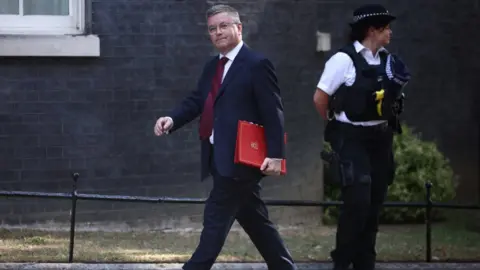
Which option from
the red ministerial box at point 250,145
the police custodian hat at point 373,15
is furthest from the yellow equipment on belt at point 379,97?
the red ministerial box at point 250,145

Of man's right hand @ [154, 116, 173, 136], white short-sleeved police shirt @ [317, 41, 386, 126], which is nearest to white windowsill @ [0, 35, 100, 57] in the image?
man's right hand @ [154, 116, 173, 136]

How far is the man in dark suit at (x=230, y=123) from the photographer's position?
541cm

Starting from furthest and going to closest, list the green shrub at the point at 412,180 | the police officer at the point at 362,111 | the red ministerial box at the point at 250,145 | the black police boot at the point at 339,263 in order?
the green shrub at the point at 412,180, the black police boot at the point at 339,263, the police officer at the point at 362,111, the red ministerial box at the point at 250,145

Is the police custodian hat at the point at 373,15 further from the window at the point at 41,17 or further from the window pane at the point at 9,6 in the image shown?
the window pane at the point at 9,6

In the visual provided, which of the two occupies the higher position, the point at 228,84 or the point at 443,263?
the point at 228,84

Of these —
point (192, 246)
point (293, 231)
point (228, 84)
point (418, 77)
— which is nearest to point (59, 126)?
point (192, 246)

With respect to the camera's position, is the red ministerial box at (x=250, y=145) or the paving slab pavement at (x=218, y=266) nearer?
the red ministerial box at (x=250, y=145)

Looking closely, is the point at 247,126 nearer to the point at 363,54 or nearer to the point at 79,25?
the point at 363,54

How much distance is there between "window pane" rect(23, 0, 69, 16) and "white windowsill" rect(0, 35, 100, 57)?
28cm

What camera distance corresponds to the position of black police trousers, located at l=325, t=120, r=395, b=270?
5957 mm

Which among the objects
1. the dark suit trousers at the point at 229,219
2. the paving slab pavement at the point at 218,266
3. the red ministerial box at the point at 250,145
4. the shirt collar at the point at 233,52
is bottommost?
the paving slab pavement at the point at 218,266

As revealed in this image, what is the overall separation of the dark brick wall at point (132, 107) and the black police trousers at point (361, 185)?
7.54 ft

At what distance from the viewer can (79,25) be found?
313 inches

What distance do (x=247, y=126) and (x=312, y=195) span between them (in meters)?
3.65
